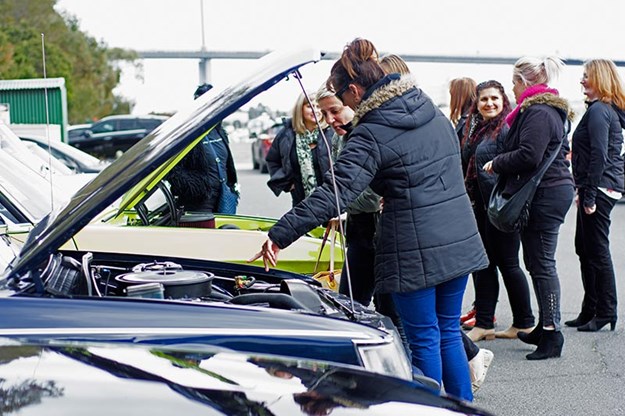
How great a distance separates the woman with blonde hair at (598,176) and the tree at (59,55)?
24607 mm

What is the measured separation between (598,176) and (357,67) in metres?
3.04

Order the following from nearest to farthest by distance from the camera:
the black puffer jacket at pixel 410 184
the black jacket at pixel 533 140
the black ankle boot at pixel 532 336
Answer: the black puffer jacket at pixel 410 184
the black jacket at pixel 533 140
the black ankle boot at pixel 532 336

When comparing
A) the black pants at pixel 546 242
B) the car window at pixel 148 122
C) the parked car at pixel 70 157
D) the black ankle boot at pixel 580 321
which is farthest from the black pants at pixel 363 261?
the car window at pixel 148 122

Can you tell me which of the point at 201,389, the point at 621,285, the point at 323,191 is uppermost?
the point at 323,191

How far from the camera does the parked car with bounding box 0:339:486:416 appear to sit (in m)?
2.34

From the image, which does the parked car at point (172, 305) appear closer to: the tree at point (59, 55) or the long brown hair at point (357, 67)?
the long brown hair at point (357, 67)

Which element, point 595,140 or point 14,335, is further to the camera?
point 595,140

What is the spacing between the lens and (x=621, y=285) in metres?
8.64

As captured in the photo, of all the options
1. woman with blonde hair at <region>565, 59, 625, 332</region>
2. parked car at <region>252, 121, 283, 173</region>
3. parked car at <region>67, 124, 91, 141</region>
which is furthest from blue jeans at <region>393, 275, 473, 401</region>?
parked car at <region>67, 124, 91, 141</region>

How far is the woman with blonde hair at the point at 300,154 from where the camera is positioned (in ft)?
22.2

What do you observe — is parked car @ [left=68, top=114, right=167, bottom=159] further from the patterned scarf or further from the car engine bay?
the car engine bay

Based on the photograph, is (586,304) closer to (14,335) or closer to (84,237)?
(84,237)

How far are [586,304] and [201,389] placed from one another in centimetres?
501

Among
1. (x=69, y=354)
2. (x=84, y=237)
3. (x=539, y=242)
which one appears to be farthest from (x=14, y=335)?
(x=539, y=242)
